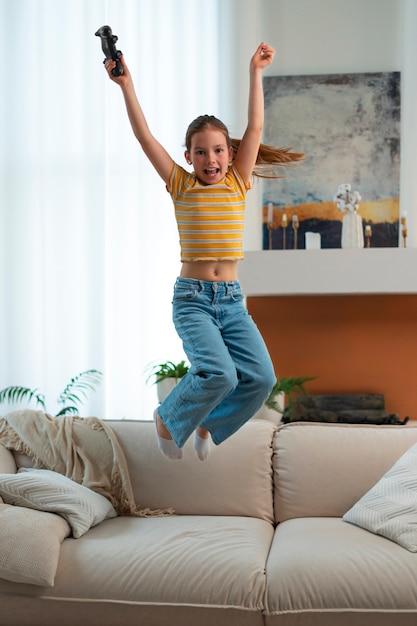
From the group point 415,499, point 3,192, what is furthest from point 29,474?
point 3,192

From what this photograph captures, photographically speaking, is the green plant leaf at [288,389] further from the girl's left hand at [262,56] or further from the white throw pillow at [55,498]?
the girl's left hand at [262,56]

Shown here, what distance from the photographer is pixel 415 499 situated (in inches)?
122

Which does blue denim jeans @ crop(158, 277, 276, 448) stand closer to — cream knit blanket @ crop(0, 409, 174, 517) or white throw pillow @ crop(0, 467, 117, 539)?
white throw pillow @ crop(0, 467, 117, 539)

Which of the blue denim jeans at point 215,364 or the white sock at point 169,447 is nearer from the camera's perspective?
the blue denim jeans at point 215,364

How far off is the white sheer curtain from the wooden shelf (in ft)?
3.64

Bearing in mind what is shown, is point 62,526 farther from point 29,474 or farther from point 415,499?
point 415,499

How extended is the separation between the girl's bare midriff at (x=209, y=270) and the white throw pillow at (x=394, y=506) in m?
1.08

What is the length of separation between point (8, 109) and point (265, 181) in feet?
5.71


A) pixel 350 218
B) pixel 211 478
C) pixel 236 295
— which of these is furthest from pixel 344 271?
pixel 236 295

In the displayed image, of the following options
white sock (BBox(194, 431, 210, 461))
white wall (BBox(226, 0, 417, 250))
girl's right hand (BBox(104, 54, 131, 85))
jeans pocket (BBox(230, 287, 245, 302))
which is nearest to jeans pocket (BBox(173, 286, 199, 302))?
jeans pocket (BBox(230, 287, 245, 302))

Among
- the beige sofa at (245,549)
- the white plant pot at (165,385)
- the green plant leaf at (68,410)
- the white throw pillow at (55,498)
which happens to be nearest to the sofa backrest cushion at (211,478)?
the beige sofa at (245,549)

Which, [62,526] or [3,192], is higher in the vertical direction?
[3,192]

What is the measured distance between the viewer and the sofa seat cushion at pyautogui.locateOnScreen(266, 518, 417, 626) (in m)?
2.74

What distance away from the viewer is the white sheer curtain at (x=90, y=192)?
5414 millimetres
